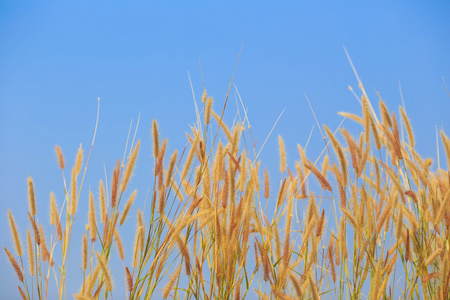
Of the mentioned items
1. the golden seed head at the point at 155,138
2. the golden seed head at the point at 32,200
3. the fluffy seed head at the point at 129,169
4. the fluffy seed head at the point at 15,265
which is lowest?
the fluffy seed head at the point at 15,265

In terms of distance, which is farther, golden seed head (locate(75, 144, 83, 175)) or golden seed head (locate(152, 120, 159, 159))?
golden seed head (locate(75, 144, 83, 175))

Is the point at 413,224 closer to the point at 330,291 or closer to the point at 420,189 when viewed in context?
the point at 420,189

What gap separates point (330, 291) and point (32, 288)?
108 centimetres

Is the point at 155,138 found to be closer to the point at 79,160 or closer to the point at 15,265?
the point at 79,160

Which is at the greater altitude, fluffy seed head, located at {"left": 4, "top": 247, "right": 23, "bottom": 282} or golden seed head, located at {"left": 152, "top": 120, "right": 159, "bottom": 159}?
Answer: golden seed head, located at {"left": 152, "top": 120, "right": 159, "bottom": 159}

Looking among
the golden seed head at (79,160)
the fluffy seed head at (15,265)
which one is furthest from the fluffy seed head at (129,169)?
the fluffy seed head at (15,265)

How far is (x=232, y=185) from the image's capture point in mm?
1383

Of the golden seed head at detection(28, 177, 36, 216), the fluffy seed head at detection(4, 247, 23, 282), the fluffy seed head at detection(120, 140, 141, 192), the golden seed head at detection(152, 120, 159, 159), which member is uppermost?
the golden seed head at detection(152, 120, 159, 159)

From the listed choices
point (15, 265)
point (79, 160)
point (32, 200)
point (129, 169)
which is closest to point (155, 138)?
point (129, 169)

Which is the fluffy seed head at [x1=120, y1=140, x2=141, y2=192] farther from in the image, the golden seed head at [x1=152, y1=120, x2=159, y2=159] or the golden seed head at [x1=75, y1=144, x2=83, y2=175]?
the golden seed head at [x1=75, y1=144, x2=83, y2=175]

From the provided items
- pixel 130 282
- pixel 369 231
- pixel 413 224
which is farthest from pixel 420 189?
pixel 130 282

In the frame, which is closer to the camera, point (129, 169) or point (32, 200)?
point (129, 169)

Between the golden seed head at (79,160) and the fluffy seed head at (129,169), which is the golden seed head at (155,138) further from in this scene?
the golden seed head at (79,160)

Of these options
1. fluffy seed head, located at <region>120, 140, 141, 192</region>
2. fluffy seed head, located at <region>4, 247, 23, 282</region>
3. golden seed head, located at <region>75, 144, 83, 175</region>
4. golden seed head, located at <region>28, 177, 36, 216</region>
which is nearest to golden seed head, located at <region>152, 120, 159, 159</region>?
fluffy seed head, located at <region>120, 140, 141, 192</region>
